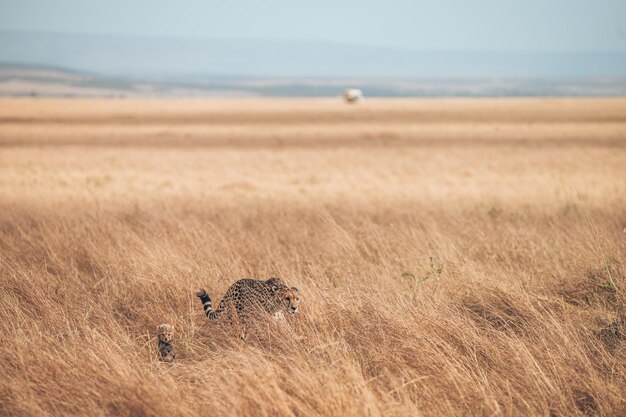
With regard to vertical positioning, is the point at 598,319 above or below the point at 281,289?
below

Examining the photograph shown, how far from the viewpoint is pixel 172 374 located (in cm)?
434

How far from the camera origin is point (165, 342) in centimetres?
462

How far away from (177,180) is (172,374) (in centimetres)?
1510

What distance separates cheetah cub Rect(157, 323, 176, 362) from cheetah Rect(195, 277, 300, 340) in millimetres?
417

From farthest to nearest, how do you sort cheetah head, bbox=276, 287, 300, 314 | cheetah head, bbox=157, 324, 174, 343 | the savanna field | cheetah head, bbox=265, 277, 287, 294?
cheetah head, bbox=265, 277, 287, 294 < cheetah head, bbox=276, 287, 300, 314 < cheetah head, bbox=157, 324, 174, 343 < the savanna field

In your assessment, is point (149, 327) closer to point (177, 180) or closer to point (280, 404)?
point (280, 404)

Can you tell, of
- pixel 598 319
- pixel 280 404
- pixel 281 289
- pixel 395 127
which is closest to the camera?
pixel 280 404

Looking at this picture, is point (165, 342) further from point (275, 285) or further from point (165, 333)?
point (275, 285)

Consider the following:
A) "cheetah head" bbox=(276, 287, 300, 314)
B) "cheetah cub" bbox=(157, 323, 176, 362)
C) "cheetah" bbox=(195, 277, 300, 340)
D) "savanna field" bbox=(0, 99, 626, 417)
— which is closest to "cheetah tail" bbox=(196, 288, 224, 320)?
"cheetah" bbox=(195, 277, 300, 340)

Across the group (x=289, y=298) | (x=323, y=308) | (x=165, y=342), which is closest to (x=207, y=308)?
(x=165, y=342)

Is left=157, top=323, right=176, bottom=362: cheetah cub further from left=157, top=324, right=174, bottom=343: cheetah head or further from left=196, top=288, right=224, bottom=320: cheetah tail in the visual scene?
left=196, top=288, right=224, bottom=320: cheetah tail

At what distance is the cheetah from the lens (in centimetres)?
481

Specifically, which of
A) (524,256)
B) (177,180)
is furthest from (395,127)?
(524,256)

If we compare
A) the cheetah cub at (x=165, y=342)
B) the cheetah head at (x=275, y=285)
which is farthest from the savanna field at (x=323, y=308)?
the cheetah head at (x=275, y=285)
